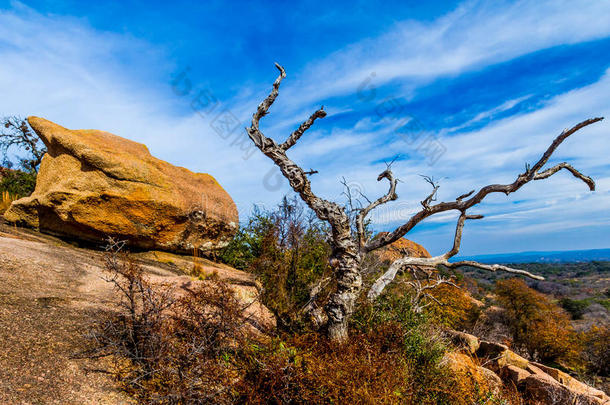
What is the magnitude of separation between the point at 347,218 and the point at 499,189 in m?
3.02

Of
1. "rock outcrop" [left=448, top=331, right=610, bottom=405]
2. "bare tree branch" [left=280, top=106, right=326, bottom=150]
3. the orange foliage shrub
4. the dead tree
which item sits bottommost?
the orange foliage shrub

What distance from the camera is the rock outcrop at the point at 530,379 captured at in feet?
22.4

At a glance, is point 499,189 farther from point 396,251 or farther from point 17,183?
point 17,183

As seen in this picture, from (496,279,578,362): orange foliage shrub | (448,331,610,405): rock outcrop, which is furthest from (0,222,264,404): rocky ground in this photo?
(496,279,578,362): orange foliage shrub

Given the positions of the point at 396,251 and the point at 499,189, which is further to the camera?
the point at 396,251

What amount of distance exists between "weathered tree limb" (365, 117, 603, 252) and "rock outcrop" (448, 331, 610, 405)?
2776 millimetres

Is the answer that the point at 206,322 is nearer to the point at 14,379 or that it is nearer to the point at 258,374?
the point at 258,374

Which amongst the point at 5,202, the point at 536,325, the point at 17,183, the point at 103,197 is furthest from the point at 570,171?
the point at 17,183

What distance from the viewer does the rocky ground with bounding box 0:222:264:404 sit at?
11.8 ft

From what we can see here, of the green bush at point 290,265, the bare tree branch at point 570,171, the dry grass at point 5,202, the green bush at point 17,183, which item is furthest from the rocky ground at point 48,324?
the green bush at point 17,183

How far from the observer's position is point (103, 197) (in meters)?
9.02

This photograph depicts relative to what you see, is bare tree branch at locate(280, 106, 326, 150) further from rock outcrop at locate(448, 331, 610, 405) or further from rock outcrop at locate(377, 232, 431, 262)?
rock outcrop at locate(448, 331, 610, 405)

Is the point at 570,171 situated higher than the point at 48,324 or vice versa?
the point at 570,171

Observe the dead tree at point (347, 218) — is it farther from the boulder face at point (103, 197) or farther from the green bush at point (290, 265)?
the boulder face at point (103, 197)
